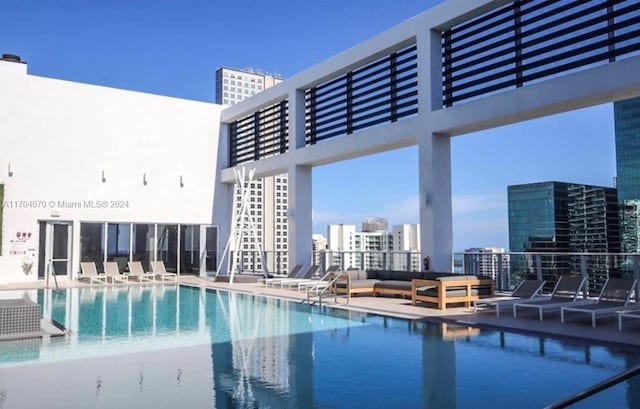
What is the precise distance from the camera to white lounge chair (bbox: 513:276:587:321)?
8.80 m

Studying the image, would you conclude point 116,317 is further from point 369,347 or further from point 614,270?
point 614,270

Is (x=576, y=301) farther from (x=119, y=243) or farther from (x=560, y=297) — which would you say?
(x=119, y=243)

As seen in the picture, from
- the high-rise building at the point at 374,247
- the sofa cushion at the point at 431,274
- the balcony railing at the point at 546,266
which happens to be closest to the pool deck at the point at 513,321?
the sofa cushion at the point at 431,274

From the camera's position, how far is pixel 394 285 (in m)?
12.2

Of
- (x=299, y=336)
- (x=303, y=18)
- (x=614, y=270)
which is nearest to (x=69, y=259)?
(x=303, y=18)

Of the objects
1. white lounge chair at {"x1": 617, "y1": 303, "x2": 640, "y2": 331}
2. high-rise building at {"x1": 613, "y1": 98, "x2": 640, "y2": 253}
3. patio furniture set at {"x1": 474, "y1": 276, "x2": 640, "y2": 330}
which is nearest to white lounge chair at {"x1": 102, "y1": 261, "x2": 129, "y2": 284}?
patio furniture set at {"x1": 474, "y1": 276, "x2": 640, "y2": 330}

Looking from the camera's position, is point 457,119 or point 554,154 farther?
point 554,154

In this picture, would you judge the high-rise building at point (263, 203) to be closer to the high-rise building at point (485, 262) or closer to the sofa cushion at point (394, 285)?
the sofa cushion at point (394, 285)

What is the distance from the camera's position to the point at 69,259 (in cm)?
1791

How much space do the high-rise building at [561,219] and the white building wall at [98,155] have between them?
1112 centimetres

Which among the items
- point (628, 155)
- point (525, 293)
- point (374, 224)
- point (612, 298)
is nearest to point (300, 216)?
point (525, 293)

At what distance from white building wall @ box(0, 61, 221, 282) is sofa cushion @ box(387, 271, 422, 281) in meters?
9.91

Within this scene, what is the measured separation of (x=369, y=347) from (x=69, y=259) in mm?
13919

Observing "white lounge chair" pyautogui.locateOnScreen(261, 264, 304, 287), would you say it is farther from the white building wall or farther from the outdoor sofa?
the white building wall
